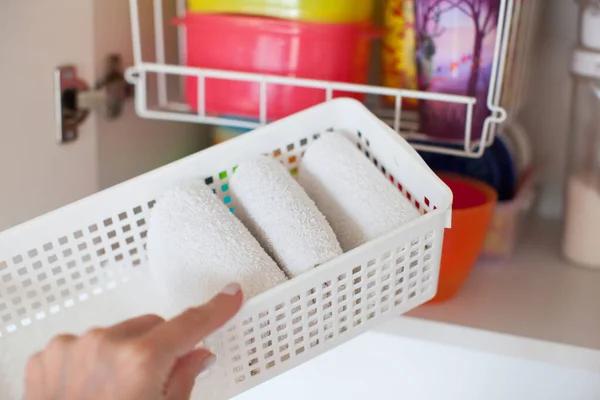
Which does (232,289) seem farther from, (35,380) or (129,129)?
(129,129)

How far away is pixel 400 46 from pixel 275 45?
159 millimetres

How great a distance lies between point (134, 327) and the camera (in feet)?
1.47

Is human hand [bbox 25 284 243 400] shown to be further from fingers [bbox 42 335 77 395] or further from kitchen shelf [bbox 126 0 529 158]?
kitchen shelf [bbox 126 0 529 158]

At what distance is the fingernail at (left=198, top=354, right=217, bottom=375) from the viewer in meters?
0.47

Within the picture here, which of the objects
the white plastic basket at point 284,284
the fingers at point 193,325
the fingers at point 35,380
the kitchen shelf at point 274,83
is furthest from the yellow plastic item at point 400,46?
the fingers at point 35,380

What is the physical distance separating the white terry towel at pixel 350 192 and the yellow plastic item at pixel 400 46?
0.17 metres

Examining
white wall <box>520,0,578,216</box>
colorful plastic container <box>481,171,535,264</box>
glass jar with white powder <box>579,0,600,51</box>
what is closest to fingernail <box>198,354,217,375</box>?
colorful plastic container <box>481,171,535,264</box>

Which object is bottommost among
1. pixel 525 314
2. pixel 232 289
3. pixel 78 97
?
pixel 525 314

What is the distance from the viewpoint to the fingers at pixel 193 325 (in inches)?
16.9

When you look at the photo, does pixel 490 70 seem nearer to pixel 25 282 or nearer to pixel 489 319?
pixel 489 319

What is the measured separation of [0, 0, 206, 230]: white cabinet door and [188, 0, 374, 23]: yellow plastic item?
130mm

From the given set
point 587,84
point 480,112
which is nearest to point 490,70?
point 480,112

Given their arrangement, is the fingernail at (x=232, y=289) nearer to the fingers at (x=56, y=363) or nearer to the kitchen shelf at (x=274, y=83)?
the fingers at (x=56, y=363)

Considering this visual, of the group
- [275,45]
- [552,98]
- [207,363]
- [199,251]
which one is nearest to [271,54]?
[275,45]
